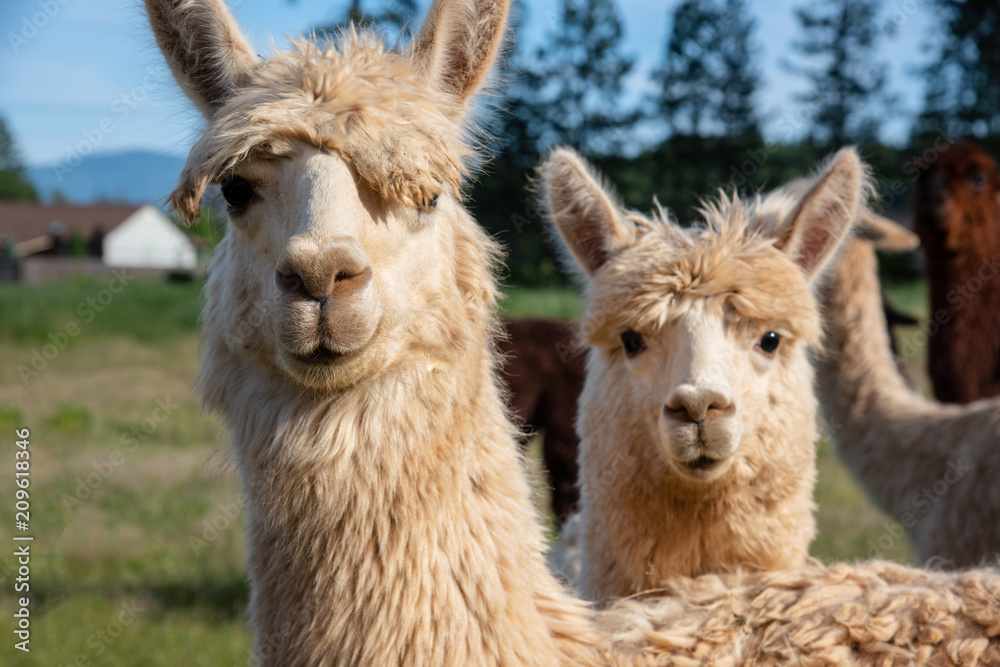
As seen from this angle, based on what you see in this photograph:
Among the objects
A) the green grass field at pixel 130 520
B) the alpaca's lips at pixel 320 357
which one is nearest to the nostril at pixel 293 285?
the alpaca's lips at pixel 320 357

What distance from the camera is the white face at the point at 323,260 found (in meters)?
1.69

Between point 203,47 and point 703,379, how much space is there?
68.6 inches

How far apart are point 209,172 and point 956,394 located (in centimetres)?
562

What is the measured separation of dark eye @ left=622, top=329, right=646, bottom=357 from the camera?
2922 millimetres

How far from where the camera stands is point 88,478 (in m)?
8.84

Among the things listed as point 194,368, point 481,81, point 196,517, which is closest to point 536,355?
point 196,517

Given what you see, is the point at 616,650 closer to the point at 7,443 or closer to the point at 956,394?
the point at 956,394

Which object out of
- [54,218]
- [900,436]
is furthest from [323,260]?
[54,218]

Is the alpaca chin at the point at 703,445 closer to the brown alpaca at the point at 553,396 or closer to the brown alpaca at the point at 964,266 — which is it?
the brown alpaca at the point at 553,396

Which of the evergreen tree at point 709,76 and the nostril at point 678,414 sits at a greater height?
the evergreen tree at point 709,76

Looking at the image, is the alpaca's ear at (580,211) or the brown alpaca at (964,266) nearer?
the alpaca's ear at (580,211)

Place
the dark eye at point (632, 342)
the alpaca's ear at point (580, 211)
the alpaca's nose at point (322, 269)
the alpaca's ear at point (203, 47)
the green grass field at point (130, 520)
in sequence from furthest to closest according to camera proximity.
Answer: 1. the green grass field at point (130, 520)
2. the alpaca's ear at point (580, 211)
3. the dark eye at point (632, 342)
4. the alpaca's ear at point (203, 47)
5. the alpaca's nose at point (322, 269)

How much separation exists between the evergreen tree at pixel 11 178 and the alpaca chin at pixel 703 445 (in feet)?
293

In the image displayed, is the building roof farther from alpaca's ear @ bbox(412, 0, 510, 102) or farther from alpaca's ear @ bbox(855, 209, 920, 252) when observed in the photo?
alpaca's ear @ bbox(412, 0, 510, 102)
